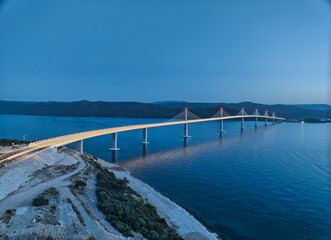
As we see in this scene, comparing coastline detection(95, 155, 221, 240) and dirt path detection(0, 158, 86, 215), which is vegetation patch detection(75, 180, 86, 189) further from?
coastline detection(95, 155, 221, 240)

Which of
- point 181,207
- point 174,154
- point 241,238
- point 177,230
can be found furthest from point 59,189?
point 174,154

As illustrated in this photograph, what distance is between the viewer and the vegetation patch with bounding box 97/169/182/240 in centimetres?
1260

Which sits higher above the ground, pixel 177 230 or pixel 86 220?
pixel 86 220

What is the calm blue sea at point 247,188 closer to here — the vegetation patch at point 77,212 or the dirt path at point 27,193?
the vegetation patch at point 77,212

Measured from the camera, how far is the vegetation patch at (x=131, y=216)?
41.3ft

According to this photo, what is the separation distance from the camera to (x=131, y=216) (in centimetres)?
1362

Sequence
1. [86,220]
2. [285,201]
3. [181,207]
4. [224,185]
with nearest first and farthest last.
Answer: [86,220] < [181,207] < [285,201] < [224,185]

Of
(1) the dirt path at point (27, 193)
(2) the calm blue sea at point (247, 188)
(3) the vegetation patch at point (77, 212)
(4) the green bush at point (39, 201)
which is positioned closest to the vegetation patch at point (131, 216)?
(3) the vegetation patch at point (77, 212)

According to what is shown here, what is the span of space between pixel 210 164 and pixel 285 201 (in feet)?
46.8

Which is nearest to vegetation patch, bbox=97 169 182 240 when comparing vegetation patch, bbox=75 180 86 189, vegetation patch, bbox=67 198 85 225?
vegetation patch, bbox=75 180 86 189

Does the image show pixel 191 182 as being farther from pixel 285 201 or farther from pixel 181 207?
pixel 285 201

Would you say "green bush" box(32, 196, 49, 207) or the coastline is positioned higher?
"green bush" box(32, 196, 49, 207)

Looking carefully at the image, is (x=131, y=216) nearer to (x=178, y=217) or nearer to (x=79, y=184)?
(x=178, y=217)

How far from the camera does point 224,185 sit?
83.1 ft
